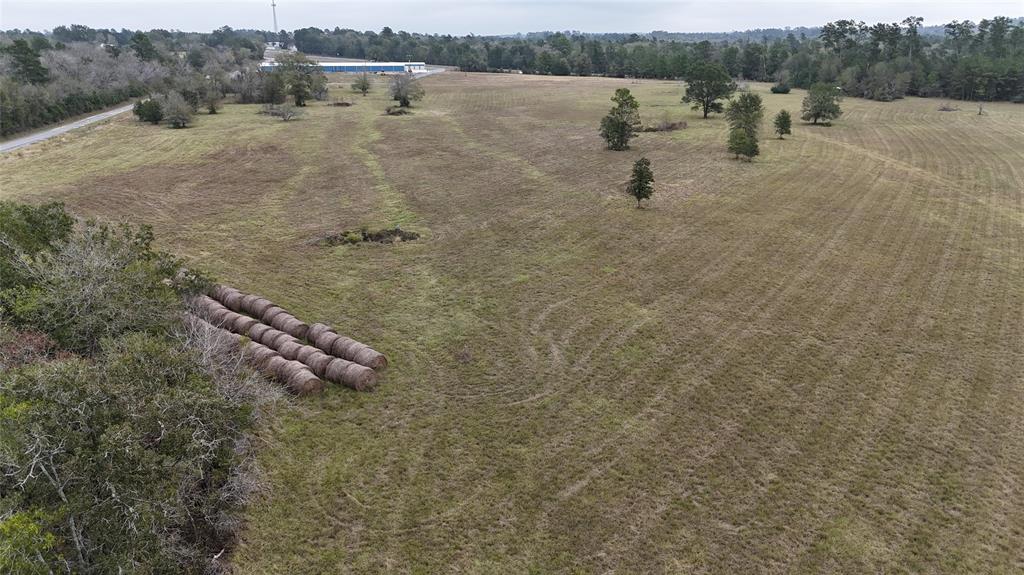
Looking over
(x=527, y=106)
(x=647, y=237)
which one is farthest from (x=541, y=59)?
(x=647, y=237)

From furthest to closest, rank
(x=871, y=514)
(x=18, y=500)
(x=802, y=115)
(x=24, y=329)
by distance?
(x=802, y=115) < (x=24, y=329) < (x=871, y=514) < (x=18, y=500)

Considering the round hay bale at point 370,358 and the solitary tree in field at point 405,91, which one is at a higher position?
the solitary tree in field at point 405,91

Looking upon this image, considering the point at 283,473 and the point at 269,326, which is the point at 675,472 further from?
the point at 269,326

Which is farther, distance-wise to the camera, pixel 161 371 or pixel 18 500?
pixel 161 371

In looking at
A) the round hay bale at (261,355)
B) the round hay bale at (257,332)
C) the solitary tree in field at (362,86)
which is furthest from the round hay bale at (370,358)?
the solitary tree in field at (362,86)

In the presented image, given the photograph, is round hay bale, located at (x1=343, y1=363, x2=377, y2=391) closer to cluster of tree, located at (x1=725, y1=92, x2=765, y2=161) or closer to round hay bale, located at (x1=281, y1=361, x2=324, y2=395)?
round hay bale, located at (x1=281, y1=361, x2=324, y2=395)

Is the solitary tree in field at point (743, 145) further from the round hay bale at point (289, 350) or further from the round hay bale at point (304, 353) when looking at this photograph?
the round hay bale at point (289, 350)

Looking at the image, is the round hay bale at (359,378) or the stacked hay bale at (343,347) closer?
the round hay bale at (359,378)

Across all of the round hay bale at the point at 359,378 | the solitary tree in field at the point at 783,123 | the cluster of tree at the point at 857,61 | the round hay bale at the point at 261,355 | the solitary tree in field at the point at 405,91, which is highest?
the cluster of tree at the point at 857,61
